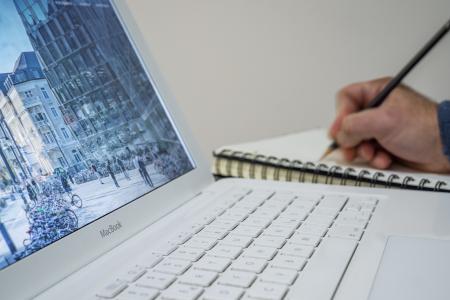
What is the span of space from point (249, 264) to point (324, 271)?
6 cm

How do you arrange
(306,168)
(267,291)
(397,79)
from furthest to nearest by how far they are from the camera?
(397,79) < (306,168) < (267,291)

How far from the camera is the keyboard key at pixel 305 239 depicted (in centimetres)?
37

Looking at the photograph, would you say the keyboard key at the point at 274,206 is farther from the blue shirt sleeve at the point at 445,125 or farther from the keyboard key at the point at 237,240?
the blue shirt sleeve at the point at 445,125

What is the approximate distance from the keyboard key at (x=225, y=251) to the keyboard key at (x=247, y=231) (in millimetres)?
32

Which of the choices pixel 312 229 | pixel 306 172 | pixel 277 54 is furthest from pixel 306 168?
pixel 277 54

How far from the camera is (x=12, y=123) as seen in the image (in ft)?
1.14

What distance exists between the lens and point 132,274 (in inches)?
13.5

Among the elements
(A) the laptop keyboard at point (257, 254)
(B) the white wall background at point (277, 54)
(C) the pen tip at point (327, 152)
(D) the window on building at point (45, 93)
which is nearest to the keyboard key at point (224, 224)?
(A) the laptop keyboard at point (257, 254)

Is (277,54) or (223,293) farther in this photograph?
(277,54)

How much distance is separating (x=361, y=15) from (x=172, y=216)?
65cm

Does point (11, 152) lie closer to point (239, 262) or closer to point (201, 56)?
point (239, 262)

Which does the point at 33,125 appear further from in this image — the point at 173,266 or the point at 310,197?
the point at 310,197

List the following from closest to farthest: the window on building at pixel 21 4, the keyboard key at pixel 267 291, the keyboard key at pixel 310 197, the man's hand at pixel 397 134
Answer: the keyboard key at pixel 267 291 < the window on building at pixel 21 4 < the keyboard key at pixel 310 197 < the man's hand at pixel 397 134

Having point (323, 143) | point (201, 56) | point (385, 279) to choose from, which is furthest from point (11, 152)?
point (201, 56)
